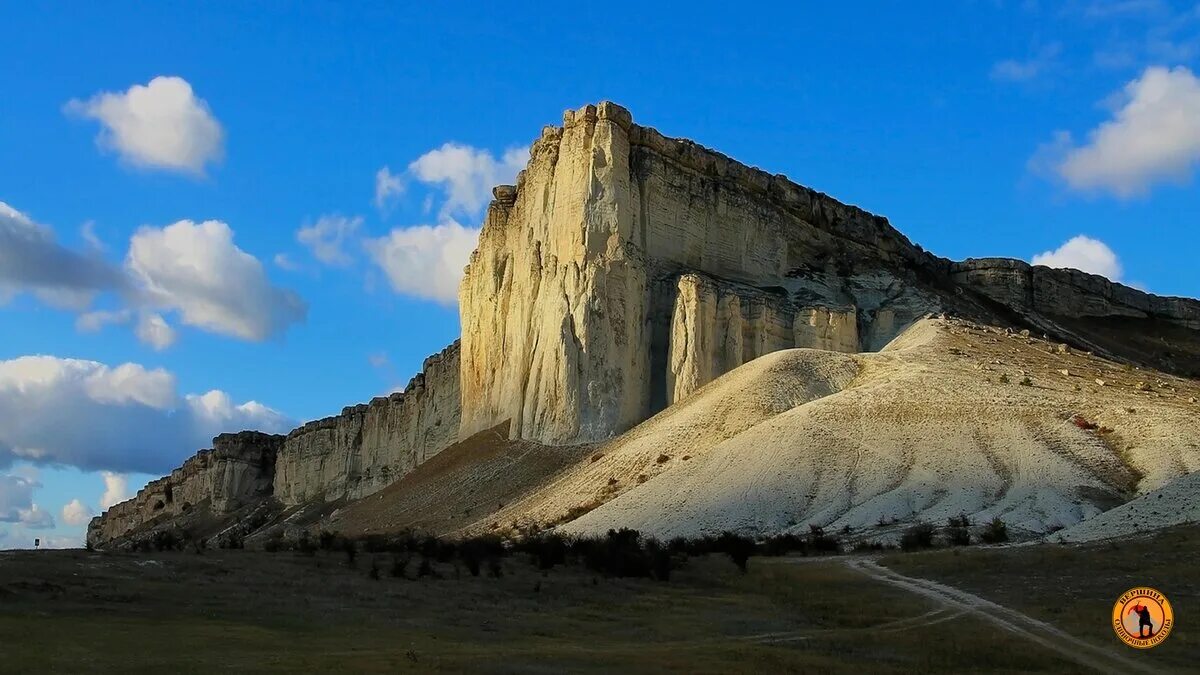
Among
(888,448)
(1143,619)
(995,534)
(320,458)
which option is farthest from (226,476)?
(1143,619)

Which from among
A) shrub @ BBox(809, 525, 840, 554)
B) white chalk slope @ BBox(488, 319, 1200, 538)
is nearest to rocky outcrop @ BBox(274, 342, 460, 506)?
white chalk slope @ BBox(488, 319, 1200, 538)

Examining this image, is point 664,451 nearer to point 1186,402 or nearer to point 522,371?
point 522,371

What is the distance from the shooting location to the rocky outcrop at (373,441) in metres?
87.3

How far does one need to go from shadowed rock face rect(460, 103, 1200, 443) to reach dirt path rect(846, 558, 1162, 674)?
33.5 m

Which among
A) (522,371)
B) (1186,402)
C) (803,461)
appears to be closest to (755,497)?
(803,461)

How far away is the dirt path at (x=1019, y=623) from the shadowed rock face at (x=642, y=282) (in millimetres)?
33460

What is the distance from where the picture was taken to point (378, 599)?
20.9m

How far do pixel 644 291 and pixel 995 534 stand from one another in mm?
32521

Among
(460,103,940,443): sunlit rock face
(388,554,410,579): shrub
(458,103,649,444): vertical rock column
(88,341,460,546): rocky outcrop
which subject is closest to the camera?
(388,554,410,579): shrub

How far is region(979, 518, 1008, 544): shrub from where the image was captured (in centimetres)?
3331

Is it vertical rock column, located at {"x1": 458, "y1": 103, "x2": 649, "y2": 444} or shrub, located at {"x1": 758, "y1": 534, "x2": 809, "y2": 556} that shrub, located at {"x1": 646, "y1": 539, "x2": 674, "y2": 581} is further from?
vertical rock column, located at {"x1": 458, "y1": 103, "x2": 649, "y2": 444}

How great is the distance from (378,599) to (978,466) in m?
26.9

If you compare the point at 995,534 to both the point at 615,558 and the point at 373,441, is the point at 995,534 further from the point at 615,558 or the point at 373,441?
the point at 373,441

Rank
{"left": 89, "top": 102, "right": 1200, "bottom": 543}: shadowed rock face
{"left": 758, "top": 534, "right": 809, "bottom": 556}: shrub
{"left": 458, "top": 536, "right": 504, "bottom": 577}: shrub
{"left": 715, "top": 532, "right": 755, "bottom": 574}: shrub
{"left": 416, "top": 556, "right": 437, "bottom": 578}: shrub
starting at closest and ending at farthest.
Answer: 1. {"left": 416, "top": 556, "right": 437, "bottom": 578}: shrub
2. {"left": 458, "top": 536, "right": 504, "bottom": 577}: shrub
3. {"left": 715, "top": 532, "right": 755, "bottom": 574}: shrub
4. {"left": 758, "top": 534, "right": 809, "bottom": 556}: shrub
5. {"left": 89, "top": 102, "right": 1200, "bottom": 543}: shadowed rock face
